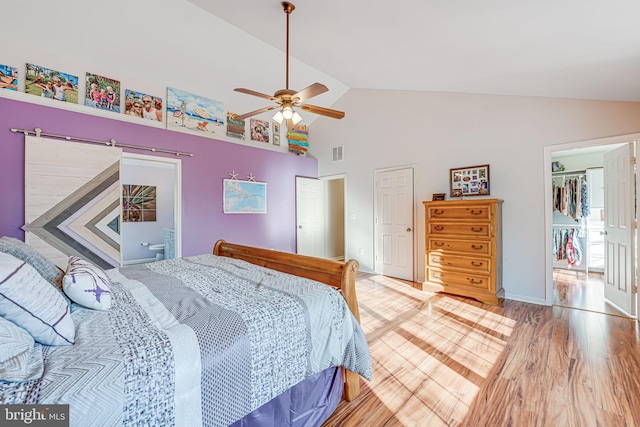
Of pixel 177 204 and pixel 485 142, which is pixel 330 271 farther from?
pixel 485 142

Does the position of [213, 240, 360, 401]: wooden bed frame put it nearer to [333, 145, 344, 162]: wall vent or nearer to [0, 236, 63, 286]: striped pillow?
[0, 236, 63, 286]: striped pillow

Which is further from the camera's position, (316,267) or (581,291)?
(581,291)

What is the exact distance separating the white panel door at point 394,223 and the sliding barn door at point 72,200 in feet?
12.8

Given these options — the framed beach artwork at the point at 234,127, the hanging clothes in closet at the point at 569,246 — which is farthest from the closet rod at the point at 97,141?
the hanging clothes in closet at the point at 569,246

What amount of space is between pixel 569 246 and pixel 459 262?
295cm

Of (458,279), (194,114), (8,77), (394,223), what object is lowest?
(458,279)

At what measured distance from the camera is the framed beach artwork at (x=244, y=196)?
4762 millimetres

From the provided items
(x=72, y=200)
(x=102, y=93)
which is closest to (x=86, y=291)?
(x=72, y=200)

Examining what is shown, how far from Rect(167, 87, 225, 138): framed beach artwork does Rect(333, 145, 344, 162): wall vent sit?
7.01 ft

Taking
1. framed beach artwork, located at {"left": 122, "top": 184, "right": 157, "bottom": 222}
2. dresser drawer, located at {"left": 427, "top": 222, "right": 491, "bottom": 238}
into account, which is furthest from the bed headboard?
framed beach artwork, located at {"left": 122, "top": 184, "right": 157, "bottom": 222}

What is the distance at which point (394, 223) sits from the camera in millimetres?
4926

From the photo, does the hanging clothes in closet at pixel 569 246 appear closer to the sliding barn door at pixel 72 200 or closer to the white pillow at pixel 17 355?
the white pillow at pixel 17 355

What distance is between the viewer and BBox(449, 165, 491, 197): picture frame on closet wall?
12.8 ft

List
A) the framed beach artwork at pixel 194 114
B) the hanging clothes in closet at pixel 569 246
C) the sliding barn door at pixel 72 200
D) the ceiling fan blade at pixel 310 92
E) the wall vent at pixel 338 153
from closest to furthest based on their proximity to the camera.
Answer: the ceiling fan blade at pixel 310 92
the sliding barn door at pixel 72 200
the framed beach artwork at pixel 194 114
the hanging clothes in closet at pixel 569 246
the wall vent at pixel 338 153
